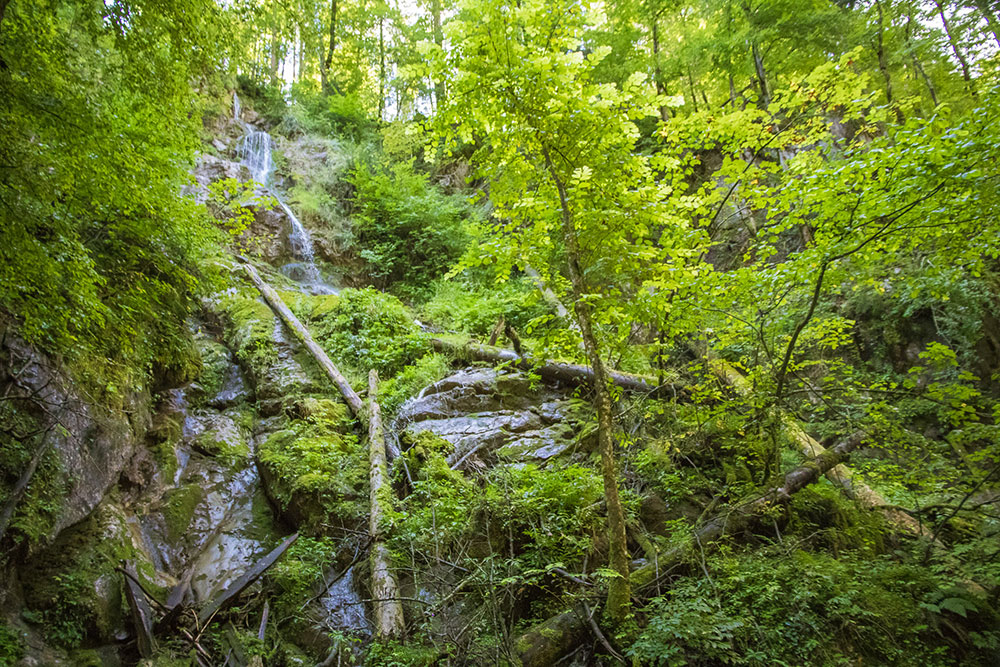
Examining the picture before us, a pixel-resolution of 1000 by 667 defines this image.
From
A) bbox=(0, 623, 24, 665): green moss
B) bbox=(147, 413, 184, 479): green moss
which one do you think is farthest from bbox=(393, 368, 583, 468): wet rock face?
bbox=(0, 623, 24, 665): green moss

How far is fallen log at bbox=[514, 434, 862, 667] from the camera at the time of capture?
3637 mm

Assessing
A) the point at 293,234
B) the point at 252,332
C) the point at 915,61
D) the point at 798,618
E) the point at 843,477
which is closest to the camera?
the point at 798,618

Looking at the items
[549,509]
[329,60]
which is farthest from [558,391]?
[329,60]

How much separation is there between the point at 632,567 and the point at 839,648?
1.64m

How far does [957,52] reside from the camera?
977 centimetres

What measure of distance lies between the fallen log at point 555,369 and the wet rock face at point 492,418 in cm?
31

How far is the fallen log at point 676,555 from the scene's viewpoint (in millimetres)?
3637

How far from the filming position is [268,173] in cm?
1605

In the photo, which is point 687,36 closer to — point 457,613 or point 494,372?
point 494,372

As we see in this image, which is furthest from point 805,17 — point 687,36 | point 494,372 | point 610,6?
point 494,372

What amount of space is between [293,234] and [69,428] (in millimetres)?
10465

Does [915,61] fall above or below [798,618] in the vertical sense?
above

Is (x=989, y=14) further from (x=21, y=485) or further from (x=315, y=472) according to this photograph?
(x=21, y=485)

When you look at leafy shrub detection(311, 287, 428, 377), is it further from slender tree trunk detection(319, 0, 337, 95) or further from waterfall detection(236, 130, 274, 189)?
slender tree trunk detection(319, 0, 337, 95)
